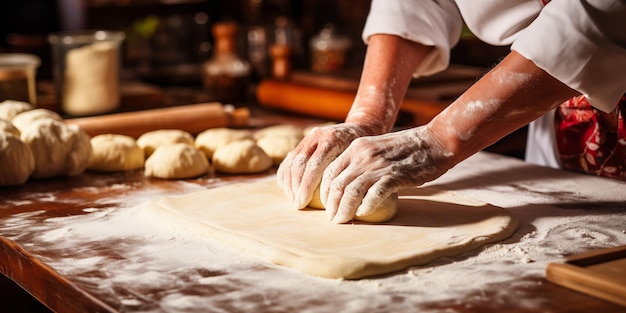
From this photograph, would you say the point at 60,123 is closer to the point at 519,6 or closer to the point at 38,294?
the point at 38,294

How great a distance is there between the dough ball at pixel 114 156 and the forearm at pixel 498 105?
0.98 m

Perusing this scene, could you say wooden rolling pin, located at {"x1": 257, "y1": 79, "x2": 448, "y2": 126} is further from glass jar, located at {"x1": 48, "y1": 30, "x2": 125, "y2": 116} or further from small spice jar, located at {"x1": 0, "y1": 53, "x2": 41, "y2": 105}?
small spice jar, located at {"x1": 0, "y1": 53, "x2": 41, "y2": 105}

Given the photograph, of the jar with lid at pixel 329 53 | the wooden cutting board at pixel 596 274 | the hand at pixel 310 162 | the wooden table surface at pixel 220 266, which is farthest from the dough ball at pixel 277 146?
the jar with lid at pixel 329 53

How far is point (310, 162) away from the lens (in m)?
1.78

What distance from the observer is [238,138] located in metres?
2.44

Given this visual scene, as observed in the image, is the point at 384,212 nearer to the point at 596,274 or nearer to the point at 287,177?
the point at 287,177

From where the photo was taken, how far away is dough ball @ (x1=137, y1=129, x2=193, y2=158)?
7.88 ft

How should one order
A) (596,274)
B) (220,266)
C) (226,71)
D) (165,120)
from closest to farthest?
(596,274), (220,266), (165,120), (226,71)

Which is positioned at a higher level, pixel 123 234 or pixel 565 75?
pixel 565 75

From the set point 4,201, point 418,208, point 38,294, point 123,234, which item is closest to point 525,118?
point 418,208

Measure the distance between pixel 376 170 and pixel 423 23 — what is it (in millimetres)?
640

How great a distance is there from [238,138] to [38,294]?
104cm

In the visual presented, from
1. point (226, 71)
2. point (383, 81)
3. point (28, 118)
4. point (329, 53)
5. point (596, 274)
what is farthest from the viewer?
point (329, 53)

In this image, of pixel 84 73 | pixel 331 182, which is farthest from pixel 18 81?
pixel 331 182
